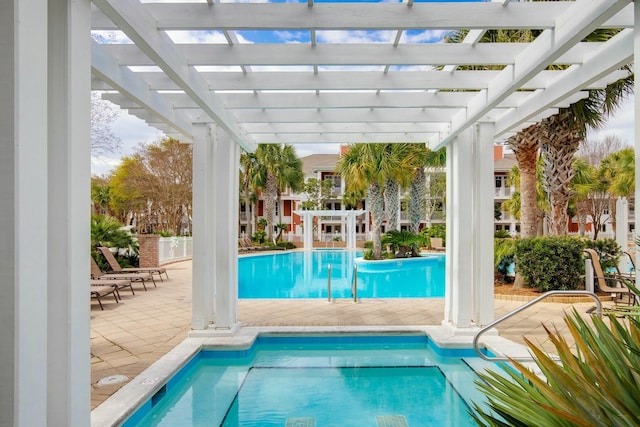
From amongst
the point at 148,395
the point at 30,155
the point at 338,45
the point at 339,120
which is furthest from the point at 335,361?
the point at 30,155

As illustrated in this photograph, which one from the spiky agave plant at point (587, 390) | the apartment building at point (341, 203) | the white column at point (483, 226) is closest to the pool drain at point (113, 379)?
the spiky agave plant at point (587, 390)

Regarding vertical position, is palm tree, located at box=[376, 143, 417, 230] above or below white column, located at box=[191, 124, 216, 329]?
above

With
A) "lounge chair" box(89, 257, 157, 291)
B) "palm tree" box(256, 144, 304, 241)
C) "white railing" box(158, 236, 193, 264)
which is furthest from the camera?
"palm tree" box(256, 144, 304, 241)

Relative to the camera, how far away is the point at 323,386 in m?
5.43

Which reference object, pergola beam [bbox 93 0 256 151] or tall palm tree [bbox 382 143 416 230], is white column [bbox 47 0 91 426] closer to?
pergola beam [bbox 93 0 256 151]

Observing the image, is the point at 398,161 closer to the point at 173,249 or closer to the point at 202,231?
the point at 173,249

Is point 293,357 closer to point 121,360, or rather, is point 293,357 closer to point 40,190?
point 121,360

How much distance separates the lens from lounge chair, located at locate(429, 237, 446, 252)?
30.3m

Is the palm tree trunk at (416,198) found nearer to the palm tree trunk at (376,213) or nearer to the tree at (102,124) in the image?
the palm tree trunk at (376,213)

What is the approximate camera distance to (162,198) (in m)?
25.8

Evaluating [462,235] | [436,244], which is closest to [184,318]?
[462,235]

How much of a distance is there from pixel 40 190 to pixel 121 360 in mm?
4136

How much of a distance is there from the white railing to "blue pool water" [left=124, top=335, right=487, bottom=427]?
12413mm

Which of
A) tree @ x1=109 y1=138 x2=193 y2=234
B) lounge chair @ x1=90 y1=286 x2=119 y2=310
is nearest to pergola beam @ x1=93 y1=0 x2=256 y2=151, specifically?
lounge chair @ x1=90 y1=286 x2=119 y2=310
